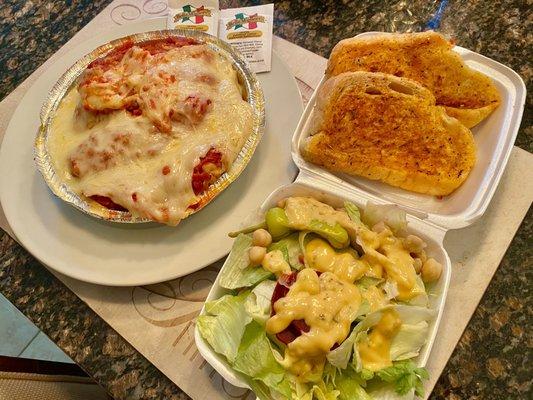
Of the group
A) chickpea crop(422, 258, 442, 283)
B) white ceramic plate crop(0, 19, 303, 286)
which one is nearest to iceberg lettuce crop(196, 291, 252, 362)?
white ceramic plate crop(0, 19, 303, 286)

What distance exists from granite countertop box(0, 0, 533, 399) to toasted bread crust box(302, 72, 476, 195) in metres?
0.30

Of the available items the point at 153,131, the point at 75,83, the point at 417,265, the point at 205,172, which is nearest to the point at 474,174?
the point at 417,265

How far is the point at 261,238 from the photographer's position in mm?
1043

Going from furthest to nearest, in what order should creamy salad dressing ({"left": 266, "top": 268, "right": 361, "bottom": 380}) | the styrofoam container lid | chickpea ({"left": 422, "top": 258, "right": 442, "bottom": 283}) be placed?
the styrofoam container lid < chickpea ({"left": 422, "top": 258, "right": 442, "bottom": 283}) < creamy salad dressing ({"left": 266, "top": 268, "right": 361, "bottom": 380})

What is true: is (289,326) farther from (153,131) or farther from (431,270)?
(153,131)

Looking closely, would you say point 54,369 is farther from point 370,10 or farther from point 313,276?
point 370,10

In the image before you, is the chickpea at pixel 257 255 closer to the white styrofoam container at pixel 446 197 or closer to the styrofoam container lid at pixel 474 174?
the white styrofoam container at pixel 446 197

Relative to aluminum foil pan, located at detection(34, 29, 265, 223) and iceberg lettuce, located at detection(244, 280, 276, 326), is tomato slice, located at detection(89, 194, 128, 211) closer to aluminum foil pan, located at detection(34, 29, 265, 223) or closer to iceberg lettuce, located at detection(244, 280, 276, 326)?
aluminum foil pan, located at detection(34, 29, 265, 223)

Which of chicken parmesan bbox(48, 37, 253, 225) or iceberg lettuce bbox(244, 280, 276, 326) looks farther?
chicken parmesan bbox(48, 37, 253, 225)

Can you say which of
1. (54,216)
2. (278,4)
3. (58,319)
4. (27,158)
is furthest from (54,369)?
(278,4)

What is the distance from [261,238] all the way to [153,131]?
1.59 feet

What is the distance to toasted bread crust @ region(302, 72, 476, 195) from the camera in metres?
1.19

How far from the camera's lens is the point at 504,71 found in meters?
1.29

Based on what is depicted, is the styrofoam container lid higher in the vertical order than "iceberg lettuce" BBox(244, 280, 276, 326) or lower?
higher
